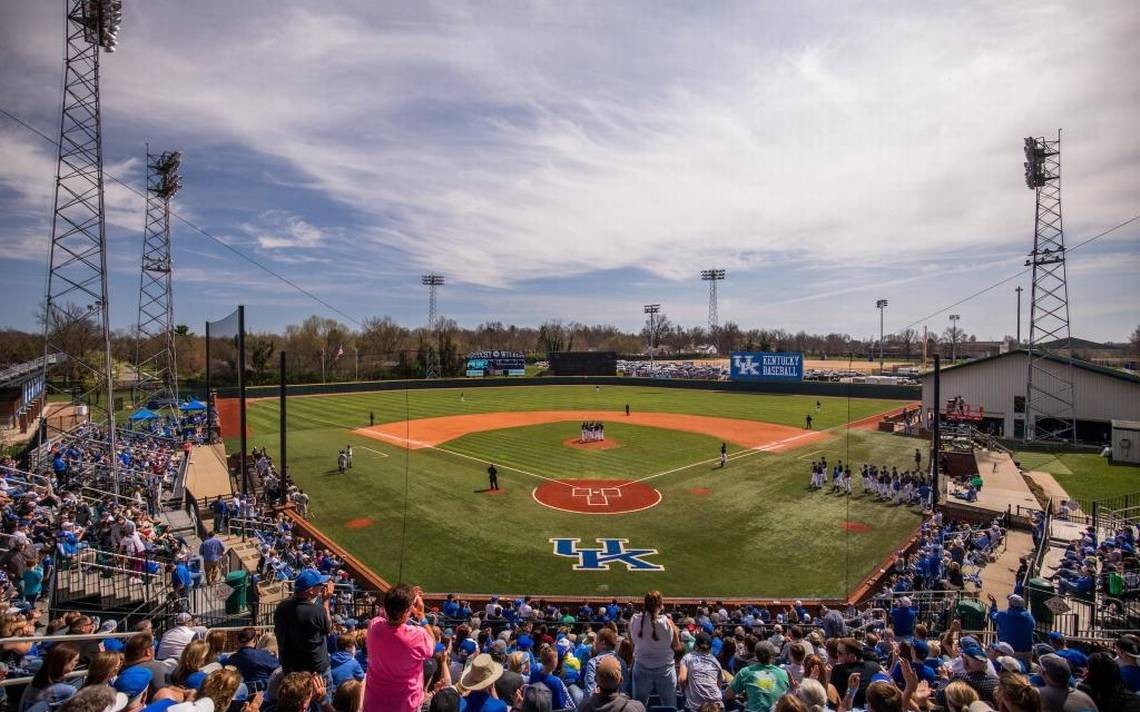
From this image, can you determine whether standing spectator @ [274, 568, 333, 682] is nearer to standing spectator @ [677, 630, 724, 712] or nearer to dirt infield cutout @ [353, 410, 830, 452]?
standing spectator @ [677, 630, 724, 712]

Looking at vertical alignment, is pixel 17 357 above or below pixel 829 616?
above

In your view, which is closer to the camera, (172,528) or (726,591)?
(726,591)

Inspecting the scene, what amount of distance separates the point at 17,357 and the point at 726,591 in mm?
81155

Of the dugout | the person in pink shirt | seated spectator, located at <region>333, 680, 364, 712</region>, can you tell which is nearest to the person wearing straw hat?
the person in pink shirt

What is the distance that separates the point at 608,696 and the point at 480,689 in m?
1.35

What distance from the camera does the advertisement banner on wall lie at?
6650cm


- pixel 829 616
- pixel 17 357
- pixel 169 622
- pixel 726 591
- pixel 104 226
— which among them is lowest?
pixel 726 591

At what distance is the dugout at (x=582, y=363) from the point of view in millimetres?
84750

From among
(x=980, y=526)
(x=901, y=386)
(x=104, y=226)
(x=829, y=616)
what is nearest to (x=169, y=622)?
(x=829, y=616)

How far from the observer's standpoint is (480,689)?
15.9ft

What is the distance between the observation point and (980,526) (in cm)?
2083

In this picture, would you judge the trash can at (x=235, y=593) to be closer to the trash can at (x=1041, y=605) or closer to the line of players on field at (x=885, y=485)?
the trash can at (x=1041, y=605)

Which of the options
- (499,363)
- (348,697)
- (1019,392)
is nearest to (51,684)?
(348,697)

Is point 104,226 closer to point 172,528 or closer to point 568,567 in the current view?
point 172,528
